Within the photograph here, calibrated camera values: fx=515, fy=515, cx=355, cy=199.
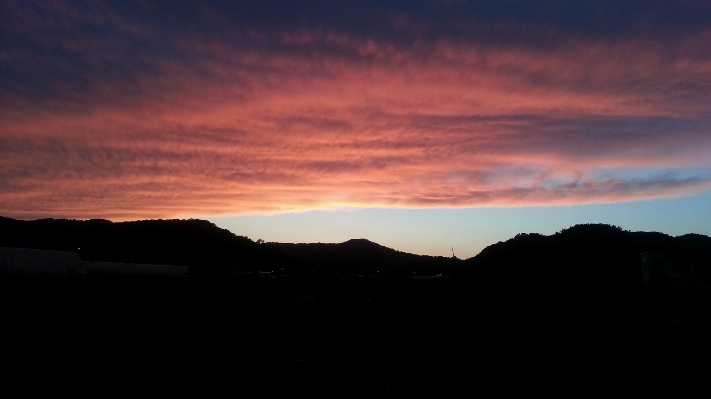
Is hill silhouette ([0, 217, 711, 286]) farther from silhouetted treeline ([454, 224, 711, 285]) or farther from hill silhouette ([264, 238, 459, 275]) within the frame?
hill silhouette ([264, 238, 459, 275])

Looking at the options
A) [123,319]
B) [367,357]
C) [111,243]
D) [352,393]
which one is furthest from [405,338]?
[111,243]

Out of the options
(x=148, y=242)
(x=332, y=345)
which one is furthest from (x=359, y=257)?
(x=332, y=345)

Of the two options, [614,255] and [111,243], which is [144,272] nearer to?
[111,243]

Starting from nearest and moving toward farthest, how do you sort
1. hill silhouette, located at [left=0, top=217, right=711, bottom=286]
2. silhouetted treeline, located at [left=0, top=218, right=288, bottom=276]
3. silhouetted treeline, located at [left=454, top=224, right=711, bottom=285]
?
silhouetted treeline, located at [left=454, top=224, right=711, bottom=285]
hill silhouette, located at [left=0, top=217, right=711, bottom=286]
silhouetted treeline, located at [left=0, top=218, right=288, bottom=276]

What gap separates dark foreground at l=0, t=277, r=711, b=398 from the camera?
12977 mm

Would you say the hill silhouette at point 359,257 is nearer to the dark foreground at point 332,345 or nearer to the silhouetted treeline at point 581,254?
the silhouetted treeline at point 581,254

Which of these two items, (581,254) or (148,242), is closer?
(581,254)

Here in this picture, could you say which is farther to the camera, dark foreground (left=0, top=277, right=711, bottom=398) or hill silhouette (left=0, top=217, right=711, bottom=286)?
hill silhouette (left=0, top=217, right=711, bottom=286)

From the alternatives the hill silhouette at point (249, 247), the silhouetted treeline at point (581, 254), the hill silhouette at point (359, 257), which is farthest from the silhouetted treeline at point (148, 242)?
the silhouetted treeline at point (581, 254)

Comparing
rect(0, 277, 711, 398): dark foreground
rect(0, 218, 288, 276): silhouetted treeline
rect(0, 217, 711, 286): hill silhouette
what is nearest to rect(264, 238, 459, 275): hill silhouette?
rect(0, 217, 711, 286): hill silhouette

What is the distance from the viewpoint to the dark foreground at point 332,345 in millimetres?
12977

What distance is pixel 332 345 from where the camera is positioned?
71.1ft

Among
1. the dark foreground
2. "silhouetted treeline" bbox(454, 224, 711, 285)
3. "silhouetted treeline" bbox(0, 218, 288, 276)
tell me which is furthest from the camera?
"silhouetted treeline" bbox(0, 218, 288, 276)

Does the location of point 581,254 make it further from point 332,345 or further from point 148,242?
point 148,242
